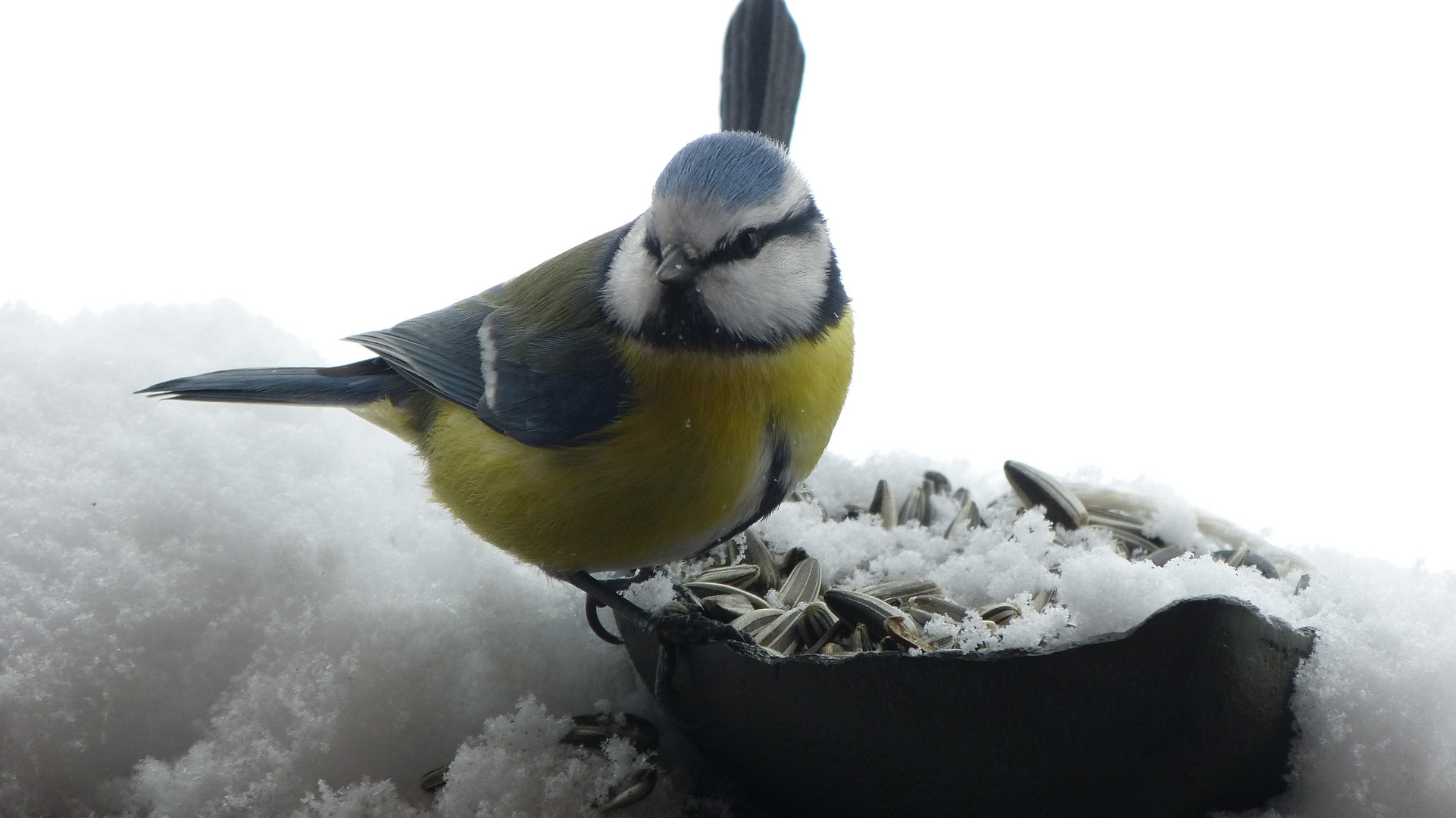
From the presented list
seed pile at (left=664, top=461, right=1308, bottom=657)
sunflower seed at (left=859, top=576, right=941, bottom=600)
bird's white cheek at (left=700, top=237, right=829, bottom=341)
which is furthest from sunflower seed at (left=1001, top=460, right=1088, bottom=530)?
bird's white cheek at (left=700, top=237, right=829, bottom=341)

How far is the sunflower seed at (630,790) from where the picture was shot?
33.4 inches

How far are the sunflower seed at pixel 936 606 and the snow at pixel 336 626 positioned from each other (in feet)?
0.18

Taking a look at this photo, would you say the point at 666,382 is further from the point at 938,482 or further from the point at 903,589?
the point at 938,482

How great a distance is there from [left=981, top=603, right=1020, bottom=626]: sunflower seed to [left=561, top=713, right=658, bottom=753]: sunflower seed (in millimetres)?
339

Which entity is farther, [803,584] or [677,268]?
[803,584]

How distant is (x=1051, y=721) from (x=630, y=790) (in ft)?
1.26

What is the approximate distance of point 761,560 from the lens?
1148mm

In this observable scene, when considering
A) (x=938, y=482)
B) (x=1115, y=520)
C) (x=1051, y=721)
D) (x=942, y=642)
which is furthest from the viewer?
(x=938, y=482)

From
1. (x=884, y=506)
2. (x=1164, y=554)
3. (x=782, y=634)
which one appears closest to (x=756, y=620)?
(x=782, y=634)

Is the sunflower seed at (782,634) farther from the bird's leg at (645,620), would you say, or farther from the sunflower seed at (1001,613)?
the sunflower seed at (1001,613)

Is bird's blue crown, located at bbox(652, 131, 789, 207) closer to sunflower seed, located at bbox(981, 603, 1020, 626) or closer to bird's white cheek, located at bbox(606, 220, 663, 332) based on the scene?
bird's white cheek, located at bbox(606, 220, 663, 332)

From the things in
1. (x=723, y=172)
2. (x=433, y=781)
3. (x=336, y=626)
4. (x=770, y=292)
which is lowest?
(x=433, y=781)

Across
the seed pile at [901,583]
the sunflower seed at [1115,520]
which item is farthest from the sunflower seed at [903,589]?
the sunflower seed at [1115,520]

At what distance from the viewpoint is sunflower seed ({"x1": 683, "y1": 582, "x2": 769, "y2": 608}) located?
3.47 ft
